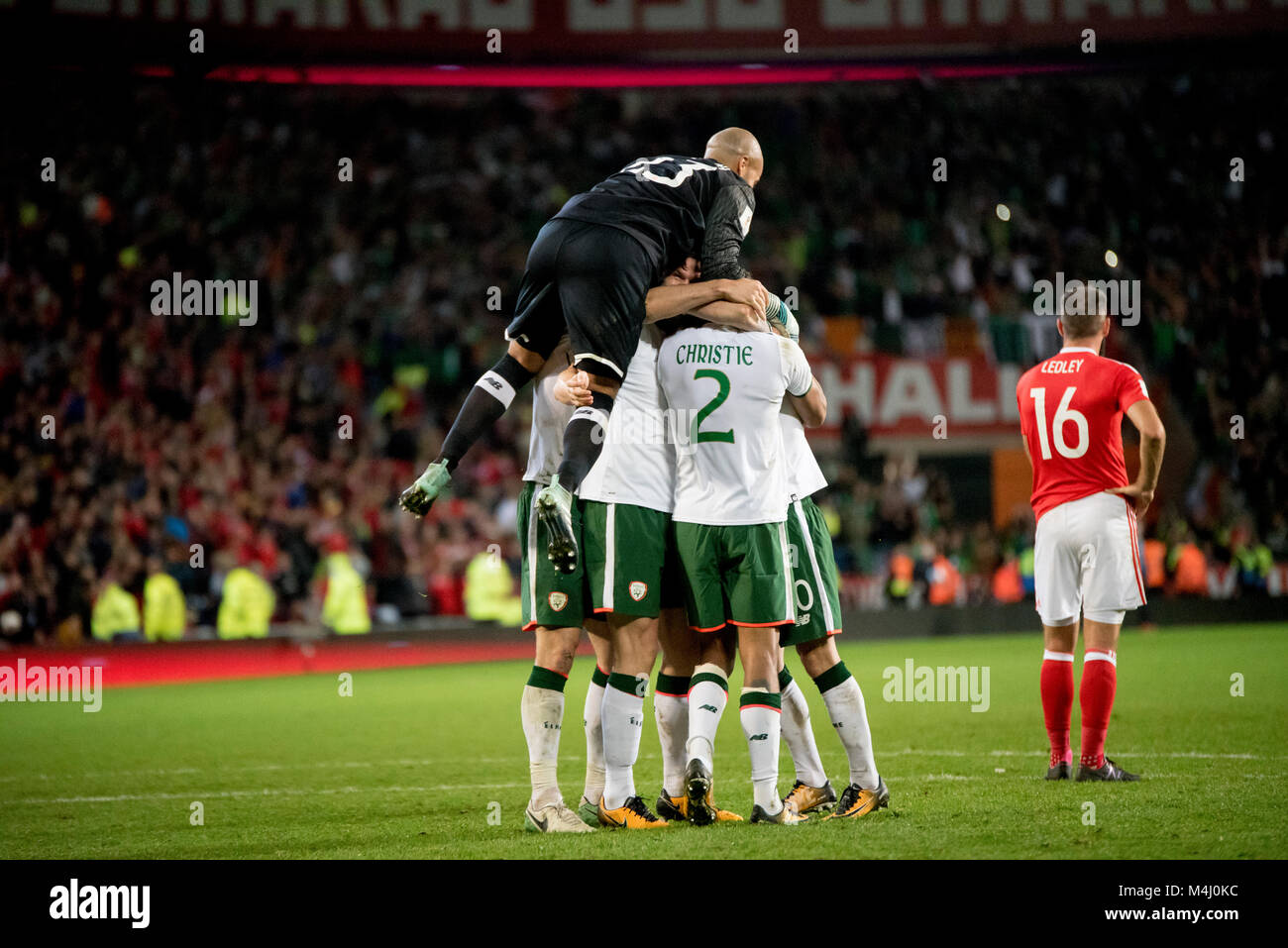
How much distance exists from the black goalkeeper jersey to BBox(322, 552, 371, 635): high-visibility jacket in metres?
12.0

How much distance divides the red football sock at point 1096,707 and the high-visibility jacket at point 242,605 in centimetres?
1191

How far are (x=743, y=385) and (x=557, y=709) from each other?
5.02ft

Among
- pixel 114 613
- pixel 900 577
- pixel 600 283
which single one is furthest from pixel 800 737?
pixel 900 577

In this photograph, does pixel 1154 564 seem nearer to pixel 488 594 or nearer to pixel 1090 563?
pixel 488 594

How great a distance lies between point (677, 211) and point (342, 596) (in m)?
12.4

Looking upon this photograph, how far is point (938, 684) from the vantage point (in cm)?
1262

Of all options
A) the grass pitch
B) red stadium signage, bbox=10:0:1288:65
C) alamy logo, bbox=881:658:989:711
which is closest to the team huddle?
the grass pitch

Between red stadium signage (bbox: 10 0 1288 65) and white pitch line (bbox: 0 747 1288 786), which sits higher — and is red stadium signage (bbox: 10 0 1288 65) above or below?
above

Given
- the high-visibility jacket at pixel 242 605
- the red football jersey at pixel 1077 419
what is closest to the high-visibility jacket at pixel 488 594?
the high-visibility jacket at pixel 242 605

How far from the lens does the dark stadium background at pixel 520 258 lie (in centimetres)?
1875

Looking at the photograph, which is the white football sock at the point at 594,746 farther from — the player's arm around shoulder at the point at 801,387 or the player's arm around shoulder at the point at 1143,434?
the player's arm around shoulder at the point at 1143,434

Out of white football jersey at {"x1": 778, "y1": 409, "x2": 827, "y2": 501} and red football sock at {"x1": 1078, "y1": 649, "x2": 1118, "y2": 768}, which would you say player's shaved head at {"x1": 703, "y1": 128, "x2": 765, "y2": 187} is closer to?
white football jersey at {"x1": 778, "y1": 409, "x2": 827, "y2": 501}
